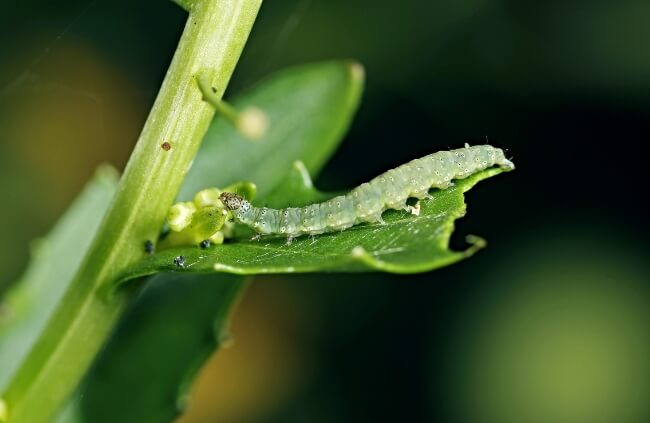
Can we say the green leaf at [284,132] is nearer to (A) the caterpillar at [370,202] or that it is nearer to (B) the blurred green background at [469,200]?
(A) the caterpillar at [370,202]

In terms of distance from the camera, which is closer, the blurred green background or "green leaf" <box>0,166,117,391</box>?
"green leaf" <box>0,166,117,391</box>

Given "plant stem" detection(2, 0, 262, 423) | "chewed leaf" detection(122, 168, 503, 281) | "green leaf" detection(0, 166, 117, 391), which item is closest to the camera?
"chewed leaf" detection(122, 168, 503, 281)

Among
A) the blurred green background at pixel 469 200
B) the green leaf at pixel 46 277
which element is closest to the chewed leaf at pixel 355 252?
the green leaf at pixel 46 277

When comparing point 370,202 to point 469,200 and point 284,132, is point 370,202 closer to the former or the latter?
point 284,132

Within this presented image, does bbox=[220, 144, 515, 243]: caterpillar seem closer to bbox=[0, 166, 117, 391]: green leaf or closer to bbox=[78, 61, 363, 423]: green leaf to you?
bbox=[78, 61, 363, 423]: green leaf

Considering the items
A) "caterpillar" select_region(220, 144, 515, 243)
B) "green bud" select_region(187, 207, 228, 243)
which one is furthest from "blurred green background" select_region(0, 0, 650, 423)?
"green bud" select_region(187, 207, 228, 243)

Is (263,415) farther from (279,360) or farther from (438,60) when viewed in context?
(438,60)
